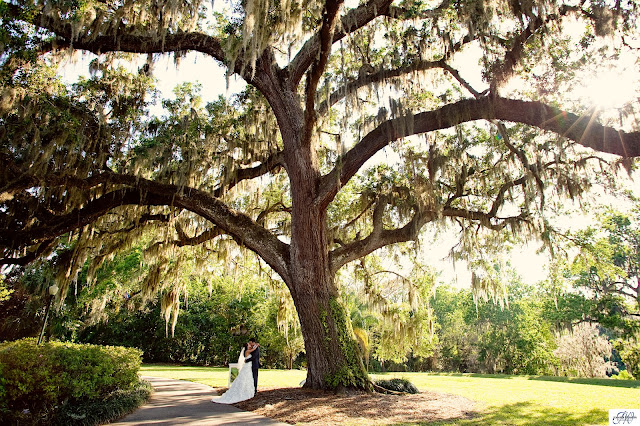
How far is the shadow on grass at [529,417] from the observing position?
5.49 metres

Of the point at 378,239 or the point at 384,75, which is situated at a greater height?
the point at 384,75

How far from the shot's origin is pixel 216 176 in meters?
10.1

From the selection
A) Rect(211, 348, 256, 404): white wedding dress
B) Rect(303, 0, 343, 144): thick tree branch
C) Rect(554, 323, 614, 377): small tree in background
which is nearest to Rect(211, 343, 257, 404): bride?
Rect(211, 348, 256, 404): white wedding dress

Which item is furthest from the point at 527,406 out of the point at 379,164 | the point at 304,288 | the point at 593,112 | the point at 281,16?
the point at 281,16

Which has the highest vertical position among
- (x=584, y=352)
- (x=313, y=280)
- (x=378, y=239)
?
(x=378, y=239)

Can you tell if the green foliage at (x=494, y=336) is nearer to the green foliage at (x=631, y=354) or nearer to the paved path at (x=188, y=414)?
the green foliage at (x=631, y=354)

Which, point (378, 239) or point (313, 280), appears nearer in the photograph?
point (313, 280)

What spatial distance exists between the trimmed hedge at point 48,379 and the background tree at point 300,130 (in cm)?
304

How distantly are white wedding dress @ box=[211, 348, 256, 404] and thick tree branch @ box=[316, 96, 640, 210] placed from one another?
3.71 m

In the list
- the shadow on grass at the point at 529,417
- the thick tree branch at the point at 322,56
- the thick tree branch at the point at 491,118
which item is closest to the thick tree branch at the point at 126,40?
the thick tree branch at the point at 322,56

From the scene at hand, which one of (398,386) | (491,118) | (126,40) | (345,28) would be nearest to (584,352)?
(398,386)

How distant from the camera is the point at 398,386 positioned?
8703 mm

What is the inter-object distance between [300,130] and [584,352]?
22.0 m

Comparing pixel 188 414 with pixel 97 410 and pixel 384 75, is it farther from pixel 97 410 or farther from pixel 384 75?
pixel 384 75
